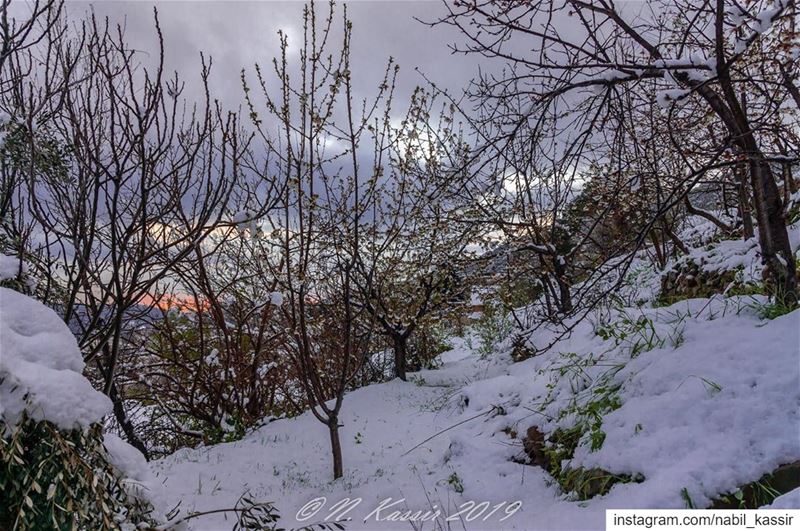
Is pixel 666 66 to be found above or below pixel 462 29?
below

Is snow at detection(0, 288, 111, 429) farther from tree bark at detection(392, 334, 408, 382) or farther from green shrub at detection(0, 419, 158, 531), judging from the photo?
tree bark at detection(392, 334, 408, 382)

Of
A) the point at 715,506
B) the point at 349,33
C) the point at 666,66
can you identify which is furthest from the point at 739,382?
the point at 349,33

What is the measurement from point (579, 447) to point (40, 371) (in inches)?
106

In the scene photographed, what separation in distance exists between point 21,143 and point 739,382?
392 cm

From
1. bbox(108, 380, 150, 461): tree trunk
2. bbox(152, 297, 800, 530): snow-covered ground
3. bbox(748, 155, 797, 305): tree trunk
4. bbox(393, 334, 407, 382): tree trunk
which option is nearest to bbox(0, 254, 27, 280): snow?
bbox(152, 297, 800, 530): snow-covered ground

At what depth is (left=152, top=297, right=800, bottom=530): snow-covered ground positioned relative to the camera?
1.97 metres

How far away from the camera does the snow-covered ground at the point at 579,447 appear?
1.97 meters

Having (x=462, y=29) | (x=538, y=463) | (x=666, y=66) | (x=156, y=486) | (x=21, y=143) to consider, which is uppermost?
(x=462, y=29)

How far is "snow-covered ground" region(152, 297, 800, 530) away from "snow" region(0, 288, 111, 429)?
191 cm

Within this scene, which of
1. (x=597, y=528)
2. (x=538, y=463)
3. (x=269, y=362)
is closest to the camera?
(x=597, y=528)

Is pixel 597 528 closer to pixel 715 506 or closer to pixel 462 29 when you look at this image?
pixel 715 506

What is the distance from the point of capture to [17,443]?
1.22 m

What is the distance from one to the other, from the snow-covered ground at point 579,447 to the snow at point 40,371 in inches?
75.2

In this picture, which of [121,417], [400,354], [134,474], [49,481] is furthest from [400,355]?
[49,481]
